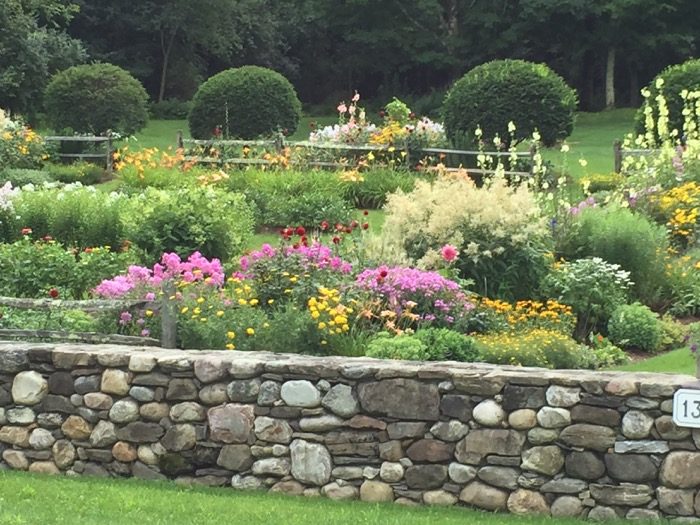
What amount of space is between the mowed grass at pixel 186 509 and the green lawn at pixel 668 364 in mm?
2827

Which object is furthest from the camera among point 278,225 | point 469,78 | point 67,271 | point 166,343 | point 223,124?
point 223,124

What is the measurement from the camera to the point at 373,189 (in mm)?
15078

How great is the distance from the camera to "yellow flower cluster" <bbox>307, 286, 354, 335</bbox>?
23.7 ft

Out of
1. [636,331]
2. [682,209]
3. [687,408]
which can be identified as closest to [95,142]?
[682,209]

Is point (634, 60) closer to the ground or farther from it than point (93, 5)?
closer to the ground

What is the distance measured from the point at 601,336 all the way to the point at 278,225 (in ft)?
19.6

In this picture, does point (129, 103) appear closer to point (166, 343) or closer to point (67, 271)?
point (67, 271)

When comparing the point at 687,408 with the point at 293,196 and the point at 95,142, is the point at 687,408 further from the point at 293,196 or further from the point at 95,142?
the point at 95,142

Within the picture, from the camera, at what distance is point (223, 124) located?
72.2 ft

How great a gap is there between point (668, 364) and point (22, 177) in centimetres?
1187

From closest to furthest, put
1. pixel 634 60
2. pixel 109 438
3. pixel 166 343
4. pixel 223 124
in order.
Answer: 1. pixel 109 438
2. pixel 166 343
3. pixel 223 124
4. pixel 634 60

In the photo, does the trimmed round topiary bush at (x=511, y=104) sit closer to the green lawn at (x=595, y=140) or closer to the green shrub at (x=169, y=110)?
the green lawn at (x=595, y=140)

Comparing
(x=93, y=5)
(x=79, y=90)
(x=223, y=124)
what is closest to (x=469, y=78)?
(x=223, y=124)

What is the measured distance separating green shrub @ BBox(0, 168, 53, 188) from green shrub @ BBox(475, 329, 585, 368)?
34.2 feet
